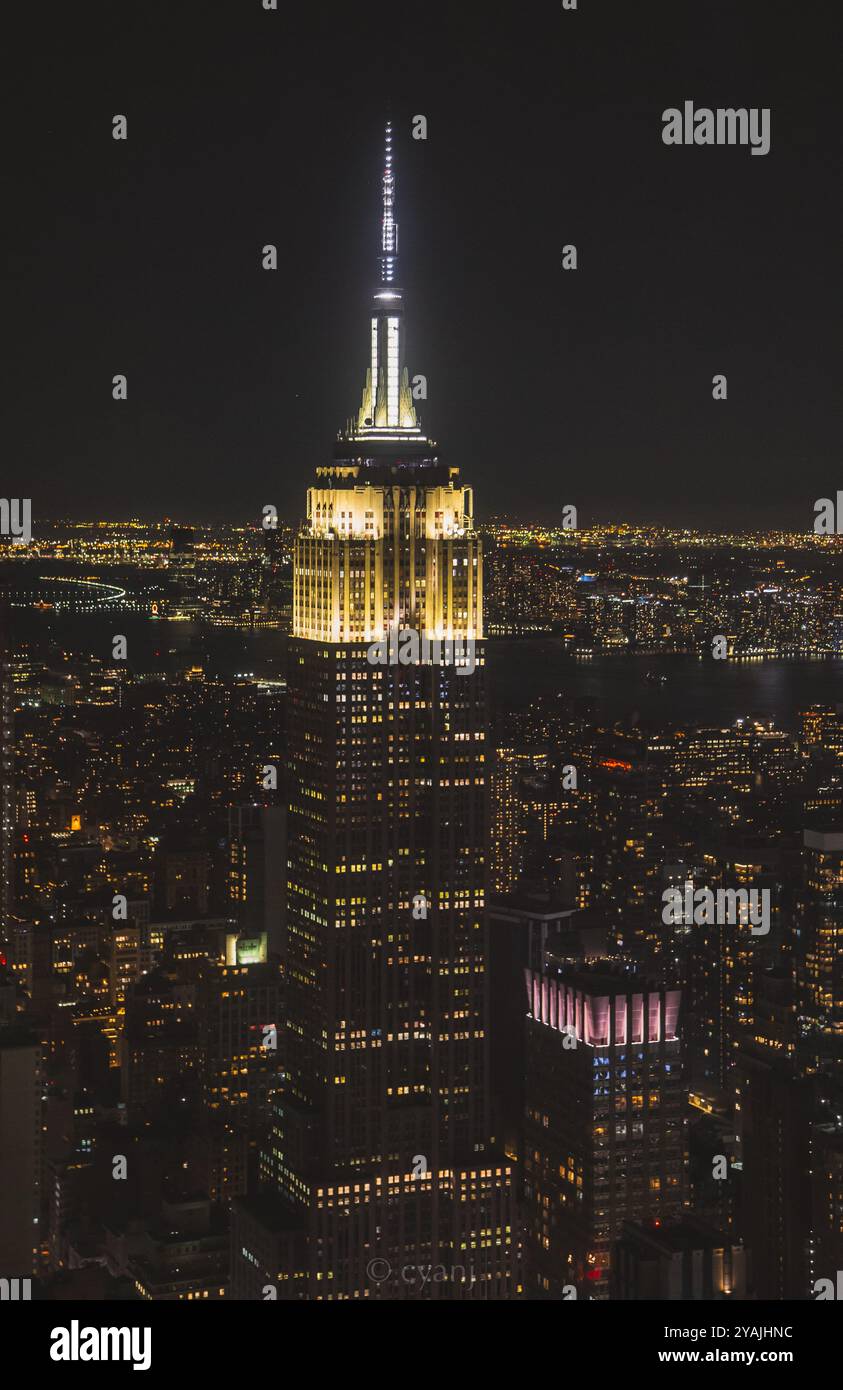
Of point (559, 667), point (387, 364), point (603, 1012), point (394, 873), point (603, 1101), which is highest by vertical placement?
point (387, 364)

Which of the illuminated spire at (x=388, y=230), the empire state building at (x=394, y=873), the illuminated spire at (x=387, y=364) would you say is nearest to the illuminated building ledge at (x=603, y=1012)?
the empire state building at (x=394, y=873)

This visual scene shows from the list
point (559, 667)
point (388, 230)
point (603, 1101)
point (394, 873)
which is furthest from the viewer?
point (559, 667)

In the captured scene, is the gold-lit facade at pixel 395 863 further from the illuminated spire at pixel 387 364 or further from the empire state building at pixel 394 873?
the illuminated spire at pixel 387 364

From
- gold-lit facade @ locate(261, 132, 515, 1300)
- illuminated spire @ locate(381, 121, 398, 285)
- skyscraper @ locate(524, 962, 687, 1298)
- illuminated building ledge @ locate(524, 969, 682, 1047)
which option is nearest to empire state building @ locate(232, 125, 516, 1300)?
gold-lit facade @ locate(261, 132, 515, 1300)

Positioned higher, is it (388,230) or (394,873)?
(388,230)

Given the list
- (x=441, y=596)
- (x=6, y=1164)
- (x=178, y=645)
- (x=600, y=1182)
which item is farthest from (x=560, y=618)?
(x=6, y=1164)

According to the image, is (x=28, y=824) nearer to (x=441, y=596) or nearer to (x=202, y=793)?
(x=202, y=793)

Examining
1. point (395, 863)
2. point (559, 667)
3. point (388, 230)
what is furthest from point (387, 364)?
point (559, 667)

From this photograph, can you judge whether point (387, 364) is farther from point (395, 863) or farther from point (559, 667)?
point (559, 667)

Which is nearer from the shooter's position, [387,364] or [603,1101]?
[387,364]
